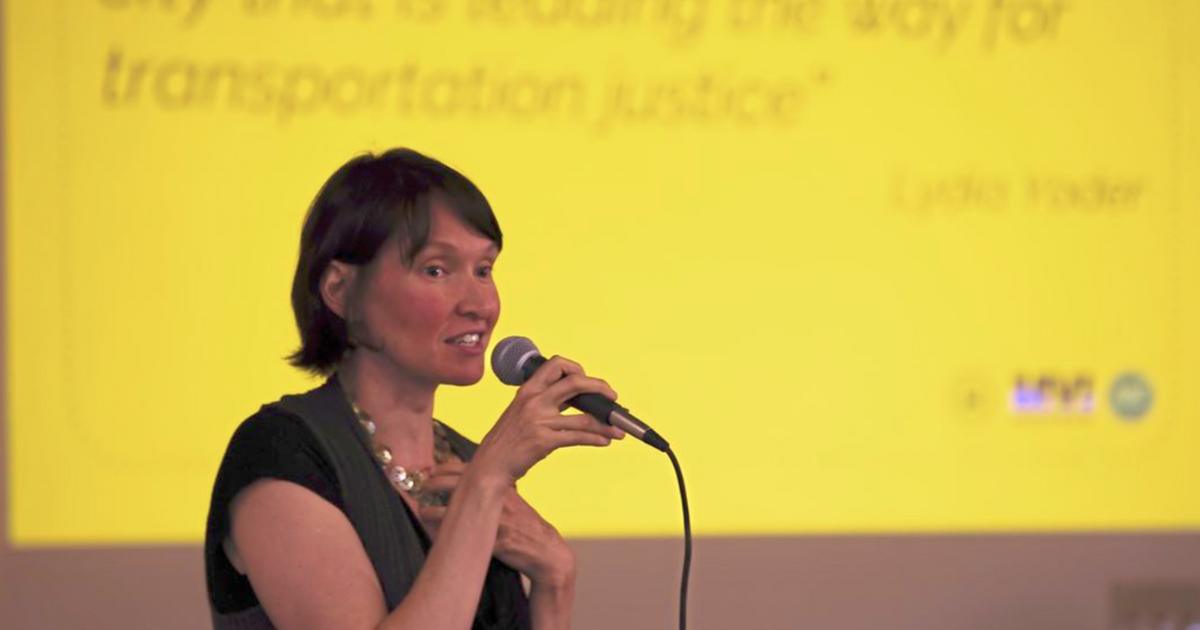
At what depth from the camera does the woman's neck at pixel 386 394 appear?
1.84 meters

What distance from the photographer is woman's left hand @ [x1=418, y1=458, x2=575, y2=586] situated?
6.00 feet

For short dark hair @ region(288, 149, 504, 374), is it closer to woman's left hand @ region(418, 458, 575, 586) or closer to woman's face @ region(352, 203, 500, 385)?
woman's face @ region(352, 203, 500, 385)

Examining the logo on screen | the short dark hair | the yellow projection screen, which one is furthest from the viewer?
the logo on screen

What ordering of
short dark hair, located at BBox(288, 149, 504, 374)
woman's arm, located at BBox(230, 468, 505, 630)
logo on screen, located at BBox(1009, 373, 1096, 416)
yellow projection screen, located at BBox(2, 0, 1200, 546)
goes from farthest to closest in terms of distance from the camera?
1. logo on screen, located at BBox(1009, 373, 1096, 416)
2. yellow projection screen, located at BBox(2, 0, 1200, 546)
3. short dark hair, located at BBox(288, 149, 504, 374)
4. woman's arm, located at BBox(230, 468, 505, 630)

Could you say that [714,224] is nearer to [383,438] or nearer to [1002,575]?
[1002,575]

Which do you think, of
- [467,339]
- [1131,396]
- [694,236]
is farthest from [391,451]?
[1131,396]

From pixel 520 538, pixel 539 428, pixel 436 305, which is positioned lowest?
pixel 520 538

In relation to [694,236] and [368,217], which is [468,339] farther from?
[694,236]

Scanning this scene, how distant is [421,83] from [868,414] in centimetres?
119

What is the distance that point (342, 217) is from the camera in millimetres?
1783

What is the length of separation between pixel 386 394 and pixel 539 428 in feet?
0.86

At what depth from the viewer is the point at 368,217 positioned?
177 centimetres

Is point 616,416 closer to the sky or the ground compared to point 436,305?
closer to the ground

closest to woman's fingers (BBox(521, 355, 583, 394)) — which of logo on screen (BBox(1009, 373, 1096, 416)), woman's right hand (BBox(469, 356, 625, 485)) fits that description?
woman's right hand (BBox(469, 356, 625, 485))
